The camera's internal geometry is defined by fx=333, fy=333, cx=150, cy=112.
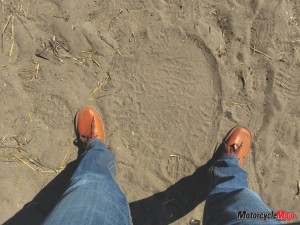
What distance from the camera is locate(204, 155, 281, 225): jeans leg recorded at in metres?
1.69

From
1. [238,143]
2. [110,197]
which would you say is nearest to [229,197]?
[238,143]

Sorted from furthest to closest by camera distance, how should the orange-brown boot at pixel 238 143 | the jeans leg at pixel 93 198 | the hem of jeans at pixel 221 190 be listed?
the orange-brown boot at pixel 238 143
the hem of jeans at pixel 221 190
the jeans leg at pixel 93 198

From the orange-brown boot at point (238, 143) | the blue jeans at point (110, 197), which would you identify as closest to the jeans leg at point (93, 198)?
the blue jeans at point (110, 197)

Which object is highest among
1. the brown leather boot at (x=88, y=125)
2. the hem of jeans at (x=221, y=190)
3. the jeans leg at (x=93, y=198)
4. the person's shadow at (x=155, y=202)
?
the brown leather boot at (x=88, y=125)

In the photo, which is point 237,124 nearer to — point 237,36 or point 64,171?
point 237,36

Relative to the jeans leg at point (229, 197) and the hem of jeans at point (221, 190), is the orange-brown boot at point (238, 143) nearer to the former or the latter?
the jeans leg at point (229, 197)

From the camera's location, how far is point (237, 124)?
2.33m

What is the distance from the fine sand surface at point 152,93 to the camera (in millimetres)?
2307

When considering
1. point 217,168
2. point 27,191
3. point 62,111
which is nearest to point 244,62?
point 217,168

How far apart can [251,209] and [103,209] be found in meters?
0.75

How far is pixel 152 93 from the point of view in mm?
2342

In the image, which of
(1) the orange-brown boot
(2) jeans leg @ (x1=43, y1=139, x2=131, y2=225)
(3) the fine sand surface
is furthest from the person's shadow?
(2) jeans leg @ (x1=43, y1=139, x2=131, y2=225)

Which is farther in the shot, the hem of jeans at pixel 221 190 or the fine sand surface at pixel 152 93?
the fine sand surface at pixel 152 93

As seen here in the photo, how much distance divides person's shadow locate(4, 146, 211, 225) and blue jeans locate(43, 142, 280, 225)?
8.5 inches
